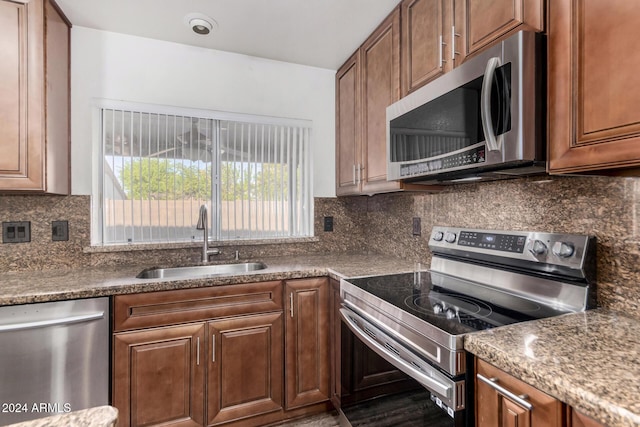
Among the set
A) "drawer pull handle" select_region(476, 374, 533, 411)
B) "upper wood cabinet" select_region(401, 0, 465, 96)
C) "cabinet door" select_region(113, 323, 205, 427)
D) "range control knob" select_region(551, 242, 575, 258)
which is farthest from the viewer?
"cabinet door" select_region(113, 323, 205, 427)

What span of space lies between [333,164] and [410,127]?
1144 millimetres

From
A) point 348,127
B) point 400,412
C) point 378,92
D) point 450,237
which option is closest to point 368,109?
point 378,92

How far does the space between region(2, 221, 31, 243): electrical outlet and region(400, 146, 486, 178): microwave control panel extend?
2154 mm

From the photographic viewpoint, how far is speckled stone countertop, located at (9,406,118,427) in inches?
18.3

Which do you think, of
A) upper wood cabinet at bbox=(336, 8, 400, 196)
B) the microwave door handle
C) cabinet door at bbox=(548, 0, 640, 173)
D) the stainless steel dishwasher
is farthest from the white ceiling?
the stainless steel dishwasher

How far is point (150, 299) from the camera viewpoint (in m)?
1.52

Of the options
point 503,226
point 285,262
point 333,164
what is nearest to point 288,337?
point 285,262

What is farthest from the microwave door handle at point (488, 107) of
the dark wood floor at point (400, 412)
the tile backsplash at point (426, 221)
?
the dark wood floor at point (400, 412)

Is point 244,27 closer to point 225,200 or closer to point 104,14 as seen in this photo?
point 104,14

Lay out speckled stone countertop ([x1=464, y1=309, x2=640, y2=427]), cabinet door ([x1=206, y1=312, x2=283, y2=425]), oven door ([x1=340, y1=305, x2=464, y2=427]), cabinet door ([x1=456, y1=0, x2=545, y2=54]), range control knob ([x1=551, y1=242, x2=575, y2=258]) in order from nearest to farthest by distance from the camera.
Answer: speckled stone countertop ([x1=464, y1=309, x2=640, y2=427]) < oven door ([x1=340, y1=305, x2=464, y2=427]) < cabinet door ([x1=456, y1=0, x2=545, y2=54]) < range control knob ([x1=551, y1=242, x2=575, y2=258]) < cabinet door ([x1=206, y1=312, x2=283, y2=425])

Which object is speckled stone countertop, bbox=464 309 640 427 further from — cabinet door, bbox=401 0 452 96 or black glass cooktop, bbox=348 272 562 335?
cabinet door, bbox=401 0 452 96

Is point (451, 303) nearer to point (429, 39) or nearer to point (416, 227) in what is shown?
point (416, 227)

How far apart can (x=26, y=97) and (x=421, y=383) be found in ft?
7.23

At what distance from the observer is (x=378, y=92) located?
1888 mm
